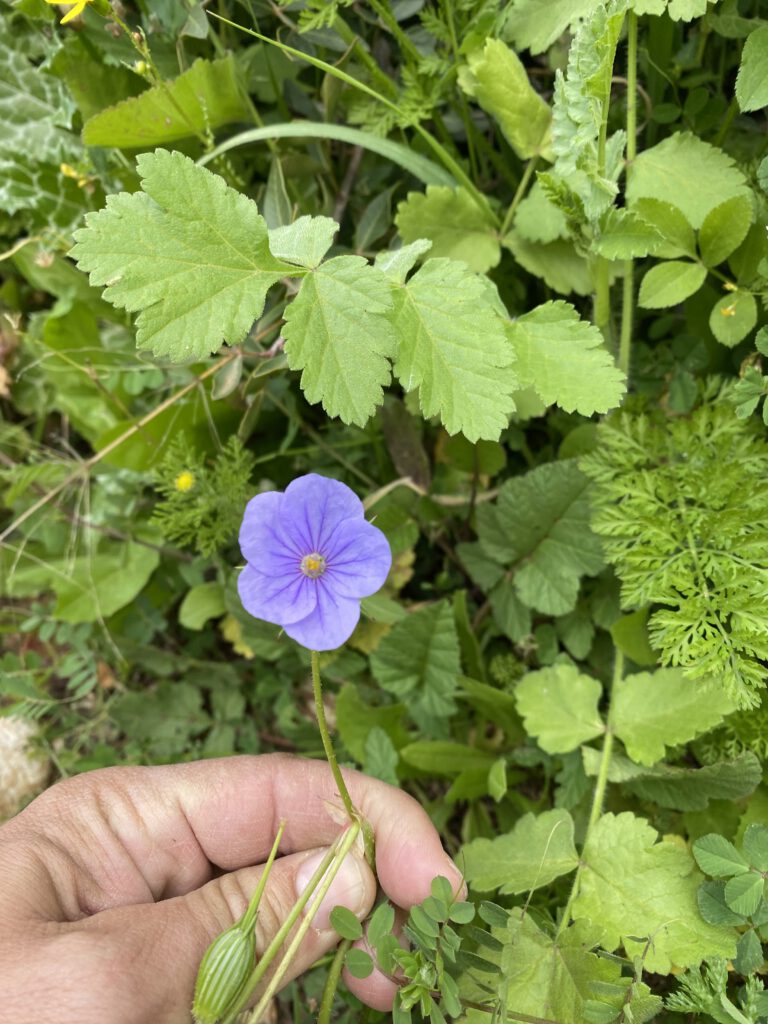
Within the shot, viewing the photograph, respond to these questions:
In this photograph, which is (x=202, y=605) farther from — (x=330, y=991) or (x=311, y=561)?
(x=330, y=991)

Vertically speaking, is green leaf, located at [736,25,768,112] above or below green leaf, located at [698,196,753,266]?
above

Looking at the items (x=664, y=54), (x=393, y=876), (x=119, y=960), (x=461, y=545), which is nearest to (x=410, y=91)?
(x=664, y=54)

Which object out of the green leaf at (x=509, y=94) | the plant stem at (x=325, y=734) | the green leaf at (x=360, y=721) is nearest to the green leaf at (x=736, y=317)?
the green leaf at (x=509, y=94)

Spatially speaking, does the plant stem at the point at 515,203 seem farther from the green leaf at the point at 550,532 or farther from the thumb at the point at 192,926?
the thumb at the point at 192,926

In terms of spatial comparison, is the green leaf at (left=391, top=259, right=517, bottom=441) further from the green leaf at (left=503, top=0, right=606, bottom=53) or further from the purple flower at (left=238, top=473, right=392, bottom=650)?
the green leaf at (left=503, top=0, right=606, bottom=53)

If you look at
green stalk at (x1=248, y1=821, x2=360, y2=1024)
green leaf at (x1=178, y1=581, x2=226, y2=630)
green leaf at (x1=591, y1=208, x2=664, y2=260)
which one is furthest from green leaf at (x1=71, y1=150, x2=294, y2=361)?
green leaf at (x1=178, y1=581, x2=226, y2=630)
